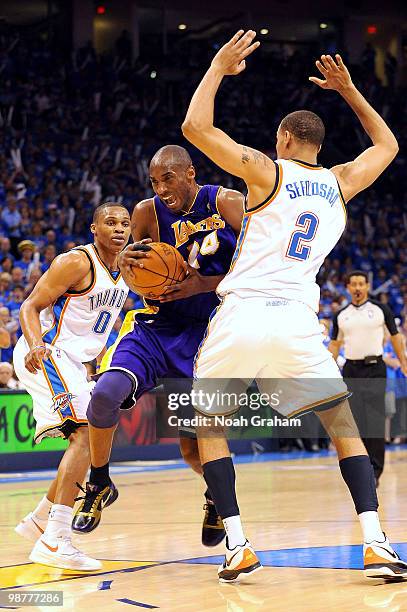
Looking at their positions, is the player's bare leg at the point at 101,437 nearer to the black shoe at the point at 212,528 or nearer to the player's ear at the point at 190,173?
the black shoe at the point at 212,528

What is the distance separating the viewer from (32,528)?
20.6ft

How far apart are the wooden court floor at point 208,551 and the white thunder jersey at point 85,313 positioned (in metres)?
1.23

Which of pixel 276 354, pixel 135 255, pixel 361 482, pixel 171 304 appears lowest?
pixel 361 482

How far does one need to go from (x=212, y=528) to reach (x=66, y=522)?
82 cm

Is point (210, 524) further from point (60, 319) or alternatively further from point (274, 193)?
point (274, 193)

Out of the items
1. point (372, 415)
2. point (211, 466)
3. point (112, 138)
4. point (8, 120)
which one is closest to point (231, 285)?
point (211, 466)

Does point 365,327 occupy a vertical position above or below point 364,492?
above

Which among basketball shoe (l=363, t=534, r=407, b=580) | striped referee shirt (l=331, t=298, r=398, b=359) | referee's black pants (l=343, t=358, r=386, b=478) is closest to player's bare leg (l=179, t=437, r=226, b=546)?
basketball shoe (l=363, t=534, r=407, b=580)

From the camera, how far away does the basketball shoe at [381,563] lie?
182 inches

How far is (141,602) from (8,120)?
54.1 ft

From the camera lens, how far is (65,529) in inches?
217

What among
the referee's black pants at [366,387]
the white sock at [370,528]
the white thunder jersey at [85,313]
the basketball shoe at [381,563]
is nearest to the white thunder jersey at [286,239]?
the white sock at [370,528]

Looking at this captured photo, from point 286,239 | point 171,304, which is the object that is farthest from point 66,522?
point 286,239

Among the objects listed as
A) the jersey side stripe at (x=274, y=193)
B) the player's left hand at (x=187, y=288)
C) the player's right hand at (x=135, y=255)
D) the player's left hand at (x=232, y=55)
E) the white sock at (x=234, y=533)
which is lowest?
the white sock at (x=234, y=533)
